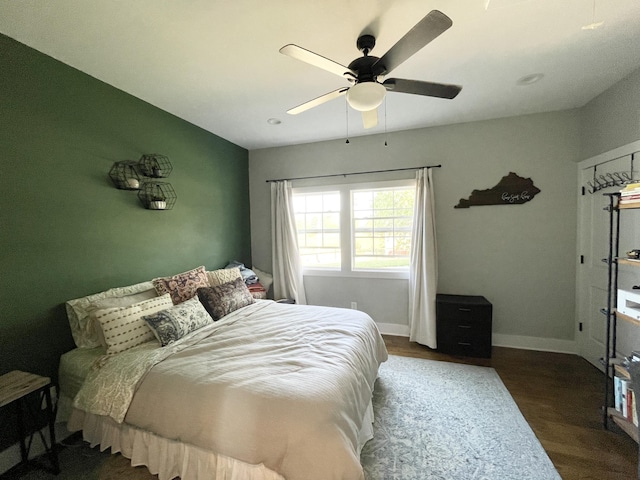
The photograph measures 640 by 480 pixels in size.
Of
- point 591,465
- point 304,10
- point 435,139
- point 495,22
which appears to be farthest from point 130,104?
point 591,465

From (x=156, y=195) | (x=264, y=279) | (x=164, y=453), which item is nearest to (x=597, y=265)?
(x=264, y=279)

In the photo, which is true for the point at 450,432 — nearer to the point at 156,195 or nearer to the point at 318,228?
the point at 318,228

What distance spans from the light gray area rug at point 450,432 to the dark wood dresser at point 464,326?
37 centimetres

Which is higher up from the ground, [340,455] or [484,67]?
[484,67]

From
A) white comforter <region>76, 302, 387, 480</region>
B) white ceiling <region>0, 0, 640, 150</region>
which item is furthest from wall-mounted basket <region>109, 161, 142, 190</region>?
white comforter <region>76, 302, 387, 480</region>

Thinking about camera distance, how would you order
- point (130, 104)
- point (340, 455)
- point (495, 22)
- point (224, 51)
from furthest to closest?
point (130, 104) < point (224, 51) < point (495, 22) < point (340, 455)

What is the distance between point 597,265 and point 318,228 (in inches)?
127

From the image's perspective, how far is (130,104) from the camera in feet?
8.01

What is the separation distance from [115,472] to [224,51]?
285 cm

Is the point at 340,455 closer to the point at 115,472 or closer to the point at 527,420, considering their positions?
the point at 115,472

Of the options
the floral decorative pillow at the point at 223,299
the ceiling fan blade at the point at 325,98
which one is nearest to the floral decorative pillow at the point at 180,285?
the floral decorative pillow at the point at 223,299

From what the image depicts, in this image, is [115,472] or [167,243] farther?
[167,243]

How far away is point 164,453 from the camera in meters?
1.45

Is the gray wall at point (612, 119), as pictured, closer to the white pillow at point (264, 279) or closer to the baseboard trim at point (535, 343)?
the baseboard trim at point (535, 343)
